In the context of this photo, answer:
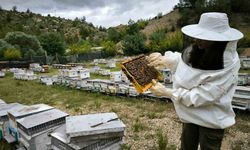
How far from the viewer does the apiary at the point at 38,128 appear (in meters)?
2.97

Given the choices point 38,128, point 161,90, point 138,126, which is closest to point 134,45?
point 138,126

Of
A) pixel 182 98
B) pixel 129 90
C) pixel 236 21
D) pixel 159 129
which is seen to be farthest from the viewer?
pixel 236 21

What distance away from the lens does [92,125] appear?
259 cm

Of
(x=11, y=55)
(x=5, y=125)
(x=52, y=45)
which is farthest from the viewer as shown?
(x=52, y=45)

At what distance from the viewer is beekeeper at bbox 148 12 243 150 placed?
168 centimetres

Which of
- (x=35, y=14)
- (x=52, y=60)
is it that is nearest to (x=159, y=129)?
(x=52, y=60)

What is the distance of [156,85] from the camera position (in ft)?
6.81

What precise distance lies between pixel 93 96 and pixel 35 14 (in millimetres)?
71769

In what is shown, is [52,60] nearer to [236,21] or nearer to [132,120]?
[132,120]

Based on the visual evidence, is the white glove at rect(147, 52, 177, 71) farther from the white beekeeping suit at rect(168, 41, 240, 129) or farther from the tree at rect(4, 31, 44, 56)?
the tree at rect(4, 31, 44, 56)

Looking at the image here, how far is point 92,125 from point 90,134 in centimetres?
16

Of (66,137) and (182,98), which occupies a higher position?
(182,98)

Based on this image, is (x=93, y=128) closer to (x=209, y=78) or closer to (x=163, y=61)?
(x=163, y=61)

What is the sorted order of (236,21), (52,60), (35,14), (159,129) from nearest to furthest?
(159,129)
(52,60)
(236,21)
(35,14)
